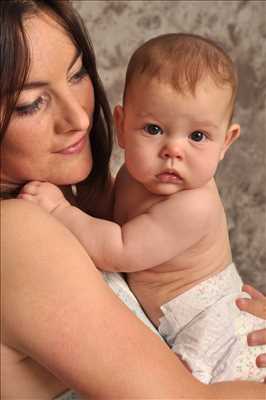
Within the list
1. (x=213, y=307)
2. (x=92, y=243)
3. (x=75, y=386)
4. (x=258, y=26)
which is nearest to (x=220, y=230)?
(x=213, y=307)

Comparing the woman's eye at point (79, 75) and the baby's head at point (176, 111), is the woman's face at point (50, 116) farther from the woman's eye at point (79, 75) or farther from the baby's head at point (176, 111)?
the baby's head at point (176, 111)

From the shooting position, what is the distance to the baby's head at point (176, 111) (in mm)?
1416

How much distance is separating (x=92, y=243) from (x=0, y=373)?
317 millimetres

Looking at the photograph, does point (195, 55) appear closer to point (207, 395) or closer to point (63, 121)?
point (63, 121)

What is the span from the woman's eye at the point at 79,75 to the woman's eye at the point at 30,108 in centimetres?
9

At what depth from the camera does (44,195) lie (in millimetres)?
1473

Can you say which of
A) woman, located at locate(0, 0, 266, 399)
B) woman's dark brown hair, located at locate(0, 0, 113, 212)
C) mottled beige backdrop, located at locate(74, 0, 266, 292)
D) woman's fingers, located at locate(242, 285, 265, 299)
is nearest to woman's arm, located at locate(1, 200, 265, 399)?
woman, located at locate(0, 0, 266, 399)

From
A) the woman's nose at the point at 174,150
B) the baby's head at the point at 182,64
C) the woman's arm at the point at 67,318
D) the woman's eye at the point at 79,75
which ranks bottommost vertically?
the woman's arm at the point at 67,318

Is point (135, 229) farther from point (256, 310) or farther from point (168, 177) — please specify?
point (256, 310)

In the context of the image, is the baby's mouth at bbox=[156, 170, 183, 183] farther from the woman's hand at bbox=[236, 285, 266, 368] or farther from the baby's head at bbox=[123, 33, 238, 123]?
the woman's hand at bbox=[236, 285, 266, 368]

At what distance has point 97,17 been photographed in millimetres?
2451

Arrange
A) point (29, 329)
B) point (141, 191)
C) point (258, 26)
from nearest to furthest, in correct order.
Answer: point (29, 329), point (141, 191), point (258, 26)

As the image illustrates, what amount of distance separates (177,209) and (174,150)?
0.42 feet

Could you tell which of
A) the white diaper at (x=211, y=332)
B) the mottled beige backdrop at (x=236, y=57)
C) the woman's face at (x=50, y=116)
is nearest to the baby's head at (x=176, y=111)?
the woman's face at (x=50, y=116)
